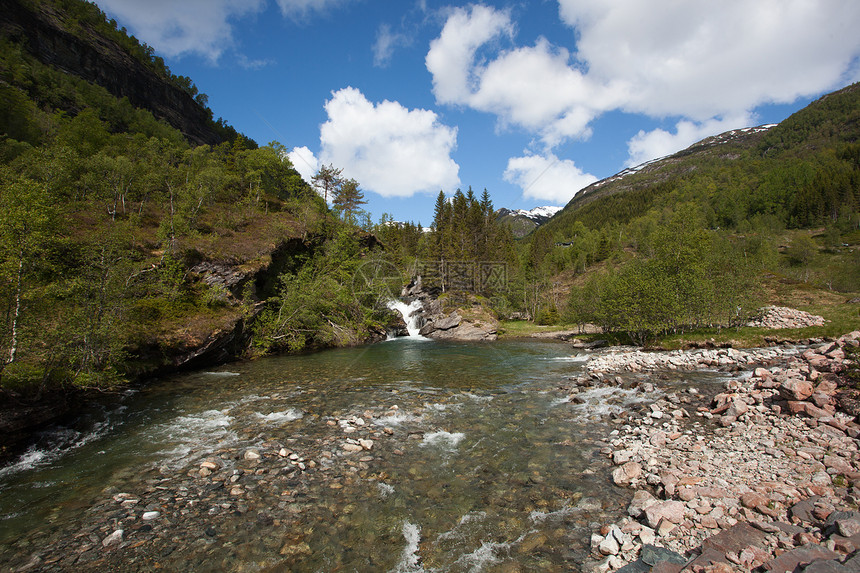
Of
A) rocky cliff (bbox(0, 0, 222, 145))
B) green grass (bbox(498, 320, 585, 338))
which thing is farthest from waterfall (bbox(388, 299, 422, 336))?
rocky cliff (bbox(0, 0, 222, 145))

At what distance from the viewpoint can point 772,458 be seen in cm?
812

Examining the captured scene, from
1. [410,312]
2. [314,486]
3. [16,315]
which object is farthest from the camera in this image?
[410,312]

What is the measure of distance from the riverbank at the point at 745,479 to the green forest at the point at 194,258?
51.8 ft

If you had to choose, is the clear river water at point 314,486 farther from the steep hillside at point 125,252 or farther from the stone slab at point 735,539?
the steep hillside at point 125,252

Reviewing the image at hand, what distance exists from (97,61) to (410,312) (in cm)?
9854

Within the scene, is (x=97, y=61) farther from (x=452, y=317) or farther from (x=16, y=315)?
(x=16, y=315)

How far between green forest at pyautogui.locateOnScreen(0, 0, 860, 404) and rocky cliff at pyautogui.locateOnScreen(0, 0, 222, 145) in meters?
2.48

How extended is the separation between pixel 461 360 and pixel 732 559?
23006 mm

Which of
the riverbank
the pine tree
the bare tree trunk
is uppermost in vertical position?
the pine tree

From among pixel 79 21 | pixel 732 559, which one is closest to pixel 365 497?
pixel 732 559

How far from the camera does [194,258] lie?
24.6 metres

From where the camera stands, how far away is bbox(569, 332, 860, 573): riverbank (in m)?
5.05

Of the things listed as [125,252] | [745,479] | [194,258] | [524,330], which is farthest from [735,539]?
[524,330]

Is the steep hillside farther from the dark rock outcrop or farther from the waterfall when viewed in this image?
the dark rock outcrop
